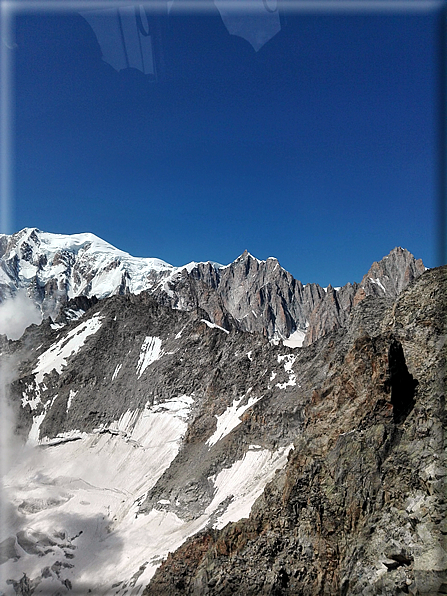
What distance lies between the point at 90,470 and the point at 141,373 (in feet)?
49.9

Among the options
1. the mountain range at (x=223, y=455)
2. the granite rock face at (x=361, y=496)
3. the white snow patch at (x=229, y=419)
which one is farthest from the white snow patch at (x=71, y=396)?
the granite rock face at (x=361, y=496)

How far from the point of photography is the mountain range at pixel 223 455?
13680mm

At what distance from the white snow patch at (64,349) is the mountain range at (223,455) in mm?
431

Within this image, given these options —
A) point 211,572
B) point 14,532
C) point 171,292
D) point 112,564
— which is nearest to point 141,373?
point 14,532

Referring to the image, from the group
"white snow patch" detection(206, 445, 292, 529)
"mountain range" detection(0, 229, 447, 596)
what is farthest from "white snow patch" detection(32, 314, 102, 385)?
"white snow patch" detection(206, 445, 292, 529)

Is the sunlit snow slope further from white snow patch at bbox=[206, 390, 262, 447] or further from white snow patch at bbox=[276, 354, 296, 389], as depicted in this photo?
white snow patch at bbox=[276, 354, 296, 389]

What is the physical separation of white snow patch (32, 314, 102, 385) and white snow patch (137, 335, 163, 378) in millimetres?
12163

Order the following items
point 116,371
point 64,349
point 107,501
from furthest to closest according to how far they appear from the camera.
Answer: point 64,349
point 116,371
point 107,501

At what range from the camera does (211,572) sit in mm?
17000

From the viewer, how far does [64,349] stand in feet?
229

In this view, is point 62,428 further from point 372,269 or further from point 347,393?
point 372,269

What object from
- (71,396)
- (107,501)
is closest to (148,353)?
(71,396)

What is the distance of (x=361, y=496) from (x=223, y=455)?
24.3m

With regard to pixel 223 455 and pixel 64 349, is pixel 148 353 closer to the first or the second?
pixel 64 349
